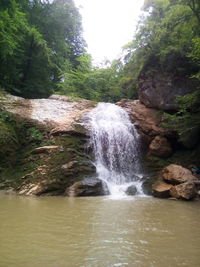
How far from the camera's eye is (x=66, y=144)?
941cm

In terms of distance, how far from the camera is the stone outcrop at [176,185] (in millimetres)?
7178

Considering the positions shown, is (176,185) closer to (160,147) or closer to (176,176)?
(176,176)

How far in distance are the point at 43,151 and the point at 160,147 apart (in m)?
4.98

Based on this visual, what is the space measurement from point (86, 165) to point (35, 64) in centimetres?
1153

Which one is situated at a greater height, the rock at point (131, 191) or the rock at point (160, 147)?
the rock at point (160, 147)

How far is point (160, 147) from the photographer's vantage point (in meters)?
10.7

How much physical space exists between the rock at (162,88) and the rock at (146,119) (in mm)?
384

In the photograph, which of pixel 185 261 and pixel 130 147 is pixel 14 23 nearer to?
pixel 130 147

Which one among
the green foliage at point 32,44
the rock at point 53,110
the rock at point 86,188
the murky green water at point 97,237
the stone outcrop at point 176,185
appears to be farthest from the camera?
the green foliage at point 32,44

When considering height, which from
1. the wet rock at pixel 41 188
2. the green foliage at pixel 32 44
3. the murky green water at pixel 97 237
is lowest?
the murky green water at pixel 97 237

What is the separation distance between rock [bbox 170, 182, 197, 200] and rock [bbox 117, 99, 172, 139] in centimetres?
393

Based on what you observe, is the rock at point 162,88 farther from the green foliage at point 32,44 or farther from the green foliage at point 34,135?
the green foliage at point 32,44

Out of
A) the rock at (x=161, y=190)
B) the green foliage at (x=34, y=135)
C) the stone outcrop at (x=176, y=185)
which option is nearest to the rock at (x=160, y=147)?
the stone outcrop at (x=176, y=185)


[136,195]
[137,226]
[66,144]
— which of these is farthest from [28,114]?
[137,226]
